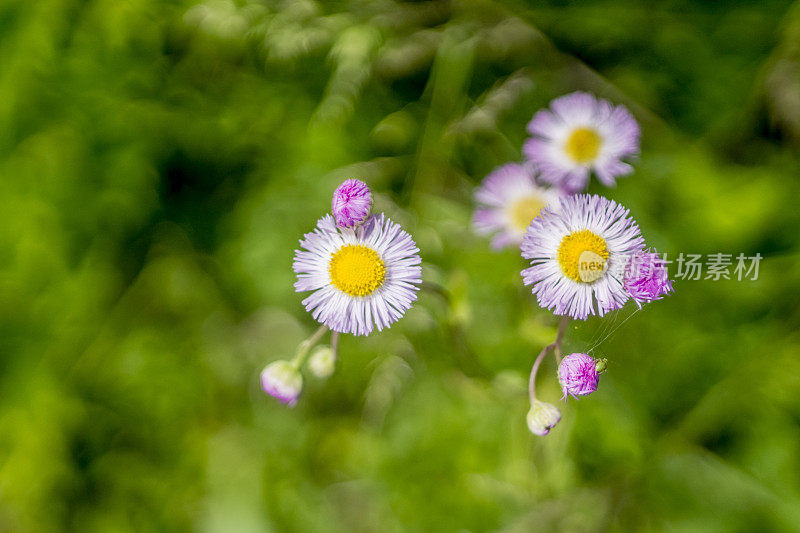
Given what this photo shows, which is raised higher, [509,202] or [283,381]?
[509,202]

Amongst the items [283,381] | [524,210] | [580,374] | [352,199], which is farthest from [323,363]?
[524,210]

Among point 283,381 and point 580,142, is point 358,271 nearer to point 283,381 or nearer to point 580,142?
point 283,381

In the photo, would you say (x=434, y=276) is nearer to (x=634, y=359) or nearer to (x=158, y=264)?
(x=634, y=359)

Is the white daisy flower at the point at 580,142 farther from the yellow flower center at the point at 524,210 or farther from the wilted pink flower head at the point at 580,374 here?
the wilted pink flower head at the point at 580,374

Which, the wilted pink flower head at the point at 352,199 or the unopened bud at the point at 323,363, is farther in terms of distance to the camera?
the unopened bud at the point at 323,363

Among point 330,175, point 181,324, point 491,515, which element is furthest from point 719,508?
point 181,324

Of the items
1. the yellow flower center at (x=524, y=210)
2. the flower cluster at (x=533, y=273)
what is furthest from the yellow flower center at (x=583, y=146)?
the flower cluster at (x=533, y=273)

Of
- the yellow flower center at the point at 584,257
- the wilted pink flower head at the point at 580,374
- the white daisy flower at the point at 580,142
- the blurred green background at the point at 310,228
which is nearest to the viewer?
the wilted pink flower head at the point at 580,374
